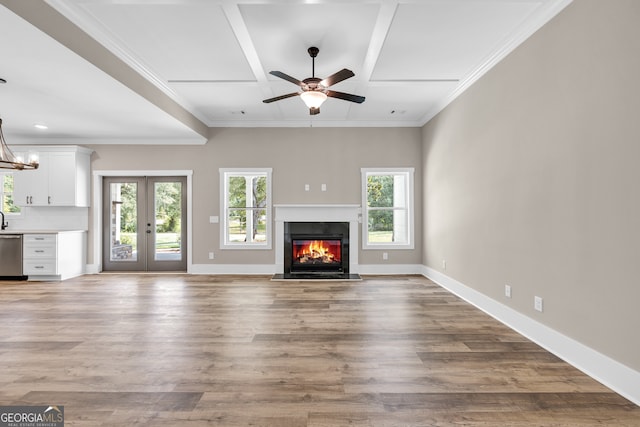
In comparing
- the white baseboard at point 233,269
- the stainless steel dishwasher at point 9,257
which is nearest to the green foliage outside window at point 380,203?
the white baseboard at point 233,269

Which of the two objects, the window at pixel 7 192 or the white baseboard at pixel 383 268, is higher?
the window at pixel 7 192

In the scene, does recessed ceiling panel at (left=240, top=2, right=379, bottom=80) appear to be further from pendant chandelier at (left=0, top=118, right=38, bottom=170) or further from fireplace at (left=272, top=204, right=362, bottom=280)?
pendant chandelier at (left=0, top=118, right=38, bottom=170)

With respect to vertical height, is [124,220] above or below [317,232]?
above

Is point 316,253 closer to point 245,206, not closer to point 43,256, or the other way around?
point 245,206

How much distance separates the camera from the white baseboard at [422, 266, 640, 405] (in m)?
2.05

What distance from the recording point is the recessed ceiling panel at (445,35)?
281cm

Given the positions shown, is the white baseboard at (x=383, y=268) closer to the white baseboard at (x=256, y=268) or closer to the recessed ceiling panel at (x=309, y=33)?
the white baseboard at (x=256, y=268)

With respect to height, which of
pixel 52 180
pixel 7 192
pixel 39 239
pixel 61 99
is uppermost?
pixel 61 99

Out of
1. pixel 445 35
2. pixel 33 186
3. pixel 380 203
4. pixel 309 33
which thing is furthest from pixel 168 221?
pixel 445 35

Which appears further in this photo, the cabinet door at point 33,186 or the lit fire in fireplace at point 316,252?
the lit fire in fireplace at point 316,252

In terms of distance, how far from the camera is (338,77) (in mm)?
3162

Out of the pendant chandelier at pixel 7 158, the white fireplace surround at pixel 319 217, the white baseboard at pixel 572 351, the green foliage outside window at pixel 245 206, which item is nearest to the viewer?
the white baseboard at pixel 572 351

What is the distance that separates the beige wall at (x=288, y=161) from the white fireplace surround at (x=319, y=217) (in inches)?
6.1

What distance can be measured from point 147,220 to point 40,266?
5.91ft
